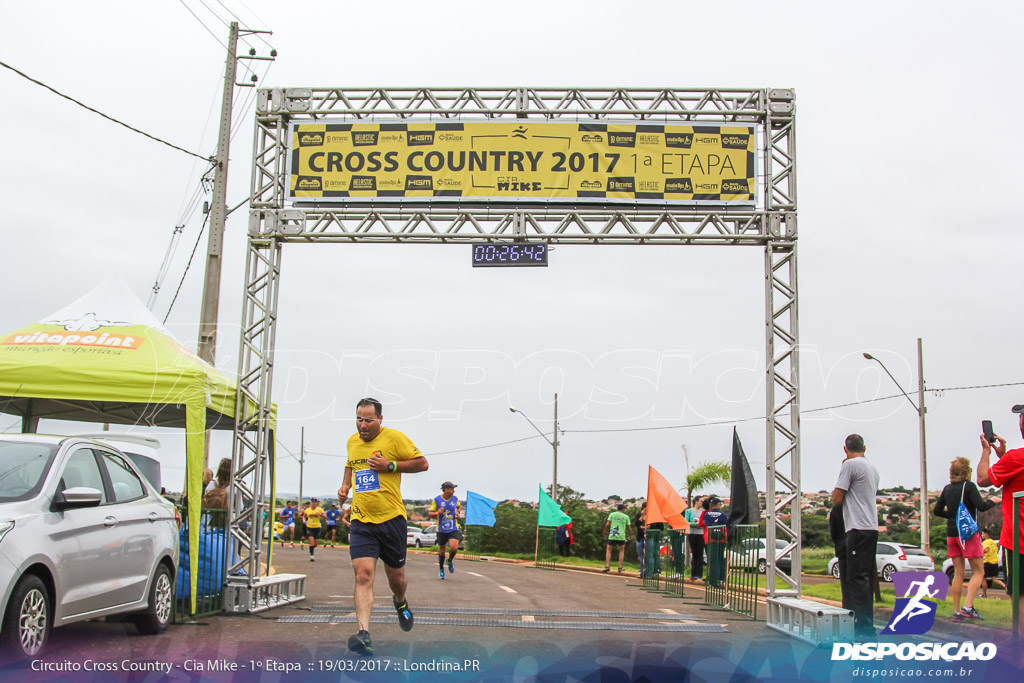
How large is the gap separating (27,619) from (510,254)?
25.7 feet

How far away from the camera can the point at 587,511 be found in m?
40.2

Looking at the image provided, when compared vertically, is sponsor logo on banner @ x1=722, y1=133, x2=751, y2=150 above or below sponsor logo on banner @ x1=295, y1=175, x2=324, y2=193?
above

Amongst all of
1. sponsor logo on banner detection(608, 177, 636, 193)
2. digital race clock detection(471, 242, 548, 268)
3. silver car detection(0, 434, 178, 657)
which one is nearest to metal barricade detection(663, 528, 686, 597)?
digital race clock detection(471, 242, 548, 268)

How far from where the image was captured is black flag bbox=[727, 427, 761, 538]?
550 inches

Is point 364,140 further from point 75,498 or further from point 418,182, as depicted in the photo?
point 75,498

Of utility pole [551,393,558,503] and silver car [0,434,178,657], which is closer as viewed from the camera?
silver car [0,434,178,657]

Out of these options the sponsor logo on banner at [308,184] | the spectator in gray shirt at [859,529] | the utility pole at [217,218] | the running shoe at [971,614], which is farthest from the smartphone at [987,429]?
the utility pole at [217,218]

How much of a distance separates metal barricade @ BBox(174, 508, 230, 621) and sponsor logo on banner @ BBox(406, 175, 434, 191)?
16.1 feet

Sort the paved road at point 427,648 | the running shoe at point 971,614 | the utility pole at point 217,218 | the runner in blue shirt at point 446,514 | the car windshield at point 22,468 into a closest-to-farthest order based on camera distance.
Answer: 1. the paved road at point 427,648
2. the car windshield at point 22,468
3. the running shoe at point 971,614
4. the runner in blue shirt at point 446,514
5. the utility pole at point 217,218

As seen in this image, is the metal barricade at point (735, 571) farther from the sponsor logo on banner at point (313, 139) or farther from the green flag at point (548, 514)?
the green flag at point (548, 514)

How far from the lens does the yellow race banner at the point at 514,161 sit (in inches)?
529

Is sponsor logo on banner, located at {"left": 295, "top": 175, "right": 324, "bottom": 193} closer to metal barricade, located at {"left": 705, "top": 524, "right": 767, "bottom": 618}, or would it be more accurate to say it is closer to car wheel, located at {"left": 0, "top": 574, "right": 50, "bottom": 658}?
metal barricade, located at {"left": 705, "top": 524, "right": 767, "bottom": 618}

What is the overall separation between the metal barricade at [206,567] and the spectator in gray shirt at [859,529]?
691 cm

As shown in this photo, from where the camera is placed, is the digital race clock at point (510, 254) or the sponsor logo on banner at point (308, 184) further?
the sponsor logo on banner at point (308, 184)
